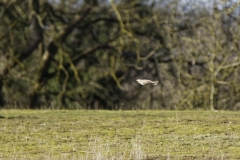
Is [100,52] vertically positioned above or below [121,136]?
above

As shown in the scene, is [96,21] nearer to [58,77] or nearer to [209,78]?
[58,77]

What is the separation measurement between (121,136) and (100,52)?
14.1m

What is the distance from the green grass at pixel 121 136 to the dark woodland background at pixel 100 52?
823 cm

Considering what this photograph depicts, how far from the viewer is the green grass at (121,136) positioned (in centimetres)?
846

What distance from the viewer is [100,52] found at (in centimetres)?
2425

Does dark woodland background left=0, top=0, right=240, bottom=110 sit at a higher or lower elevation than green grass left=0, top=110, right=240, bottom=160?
higher

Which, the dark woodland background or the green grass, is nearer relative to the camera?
the green grass

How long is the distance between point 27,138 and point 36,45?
13555mm

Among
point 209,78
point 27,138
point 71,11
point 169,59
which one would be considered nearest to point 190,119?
point 27,138

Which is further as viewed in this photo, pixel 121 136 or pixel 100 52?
pixel 100 52

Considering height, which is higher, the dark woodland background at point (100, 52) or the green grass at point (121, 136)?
the dark woodland background at point (100, 52)

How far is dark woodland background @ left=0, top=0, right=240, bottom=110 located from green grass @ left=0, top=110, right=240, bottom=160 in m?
8.23

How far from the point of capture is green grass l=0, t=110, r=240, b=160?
27.8 ft

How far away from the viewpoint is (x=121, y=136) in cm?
1026
